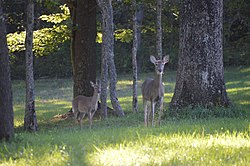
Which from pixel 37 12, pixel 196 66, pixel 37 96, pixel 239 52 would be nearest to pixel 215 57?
pixel 196 66

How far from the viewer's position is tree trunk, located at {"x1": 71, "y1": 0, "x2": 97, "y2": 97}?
1794cm

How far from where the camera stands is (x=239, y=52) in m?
37.5

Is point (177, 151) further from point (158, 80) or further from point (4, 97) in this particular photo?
point (158, 80)

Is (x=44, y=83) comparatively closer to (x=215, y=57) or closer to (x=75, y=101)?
(x=75, y=101)

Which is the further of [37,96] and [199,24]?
[37,96]

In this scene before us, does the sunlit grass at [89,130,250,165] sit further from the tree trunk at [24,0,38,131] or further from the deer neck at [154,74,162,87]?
the tree trunk at [24,0,38,131]

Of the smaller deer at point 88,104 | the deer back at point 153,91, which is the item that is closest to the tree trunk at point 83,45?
A: the smaller deer at point 88,104

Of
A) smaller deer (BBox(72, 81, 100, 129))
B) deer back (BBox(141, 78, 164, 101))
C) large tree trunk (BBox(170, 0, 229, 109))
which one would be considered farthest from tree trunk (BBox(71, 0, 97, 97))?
large tree trunk (BBox(170, 0, 229, 109))

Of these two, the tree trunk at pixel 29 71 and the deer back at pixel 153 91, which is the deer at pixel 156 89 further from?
the tree trunk at pixel 29 71

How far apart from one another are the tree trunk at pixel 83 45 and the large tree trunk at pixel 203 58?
5.98 m

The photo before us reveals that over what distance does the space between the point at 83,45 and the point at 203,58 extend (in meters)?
6.54

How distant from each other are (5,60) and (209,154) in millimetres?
4301

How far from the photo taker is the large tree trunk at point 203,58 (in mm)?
12422

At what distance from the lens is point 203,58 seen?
491 inches
